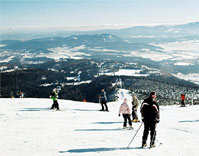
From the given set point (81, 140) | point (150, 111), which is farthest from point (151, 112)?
point (81, 140)

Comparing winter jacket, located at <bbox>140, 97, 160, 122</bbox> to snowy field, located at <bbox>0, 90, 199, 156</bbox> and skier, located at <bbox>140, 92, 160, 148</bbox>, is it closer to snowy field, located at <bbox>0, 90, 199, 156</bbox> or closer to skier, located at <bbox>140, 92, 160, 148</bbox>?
skier, located at <bbox>140, 92, 160, 148</bbox>

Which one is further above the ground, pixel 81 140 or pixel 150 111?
pixel 150 111

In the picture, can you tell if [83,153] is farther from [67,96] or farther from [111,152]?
[67,96]

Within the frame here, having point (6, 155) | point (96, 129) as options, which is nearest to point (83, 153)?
point (6, 155)

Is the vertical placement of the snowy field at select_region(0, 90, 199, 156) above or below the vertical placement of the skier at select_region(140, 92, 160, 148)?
below

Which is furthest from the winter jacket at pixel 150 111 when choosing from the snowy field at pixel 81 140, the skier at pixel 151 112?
the snowy field at pixel 81 140

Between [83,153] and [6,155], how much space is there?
3.02m

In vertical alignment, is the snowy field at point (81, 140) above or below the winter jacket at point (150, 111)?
below

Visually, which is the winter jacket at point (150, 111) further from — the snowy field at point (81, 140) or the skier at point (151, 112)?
the snowy field at point (81, 140)

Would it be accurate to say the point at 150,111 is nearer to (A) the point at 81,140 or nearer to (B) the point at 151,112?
(B) the point at 151,112

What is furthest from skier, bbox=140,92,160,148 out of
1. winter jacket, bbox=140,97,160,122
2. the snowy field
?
the snowy field

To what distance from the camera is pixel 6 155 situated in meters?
8.76

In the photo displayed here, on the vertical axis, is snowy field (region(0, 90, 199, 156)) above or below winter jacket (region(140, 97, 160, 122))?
below

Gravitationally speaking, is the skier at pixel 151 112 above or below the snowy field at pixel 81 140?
above
